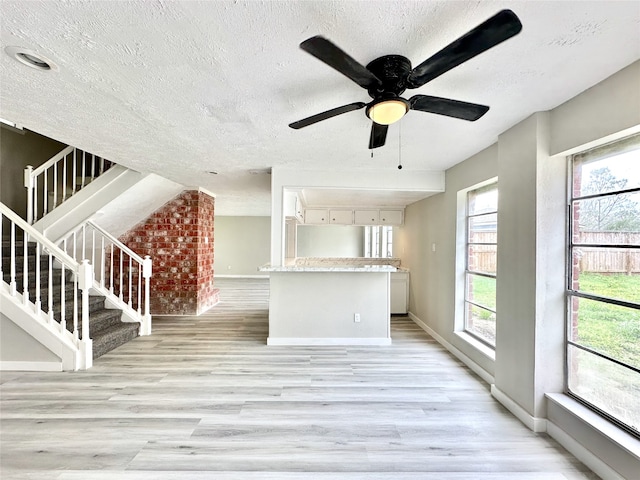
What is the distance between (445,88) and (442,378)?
2.53 meters

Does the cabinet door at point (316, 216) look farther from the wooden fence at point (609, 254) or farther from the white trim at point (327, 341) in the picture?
the wooden fence at point (609, 254)

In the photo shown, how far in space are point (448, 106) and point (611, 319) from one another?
167 cm

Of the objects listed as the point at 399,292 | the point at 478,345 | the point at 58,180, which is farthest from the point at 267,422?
the point at 58,180

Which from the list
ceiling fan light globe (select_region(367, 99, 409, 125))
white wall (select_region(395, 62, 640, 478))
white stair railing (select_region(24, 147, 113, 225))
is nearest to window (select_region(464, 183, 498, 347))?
white wall (select_region(395, 62, 640, 478))

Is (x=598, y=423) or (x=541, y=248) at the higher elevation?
(x=541, y=248)

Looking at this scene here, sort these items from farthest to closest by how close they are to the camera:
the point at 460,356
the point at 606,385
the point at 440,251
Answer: the point at 440,251
the point at 460,356
the point at 606,385

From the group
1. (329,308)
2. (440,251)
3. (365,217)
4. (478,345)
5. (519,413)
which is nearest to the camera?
(519,413)

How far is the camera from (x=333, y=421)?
86.6 inches

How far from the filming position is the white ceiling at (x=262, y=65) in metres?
1.24

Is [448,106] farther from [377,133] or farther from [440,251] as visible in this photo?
[440,251]

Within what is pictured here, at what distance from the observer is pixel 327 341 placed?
3844mm

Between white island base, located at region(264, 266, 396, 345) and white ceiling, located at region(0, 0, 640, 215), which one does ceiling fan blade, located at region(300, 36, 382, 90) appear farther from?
white island base, located at region(264, 266, 396, 345)

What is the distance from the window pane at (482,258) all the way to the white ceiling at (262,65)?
109 centimetres

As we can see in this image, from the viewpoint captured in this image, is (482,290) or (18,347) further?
(482,290)
